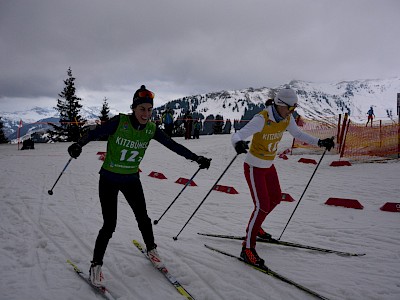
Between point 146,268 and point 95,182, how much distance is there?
6.39 m

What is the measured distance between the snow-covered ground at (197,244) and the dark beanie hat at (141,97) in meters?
2.10

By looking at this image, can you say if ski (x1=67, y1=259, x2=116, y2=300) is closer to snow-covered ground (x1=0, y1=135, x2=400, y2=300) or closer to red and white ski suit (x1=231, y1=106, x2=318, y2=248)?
snow-covered ground (x1=0, y1=135, x2=400, y2=300)

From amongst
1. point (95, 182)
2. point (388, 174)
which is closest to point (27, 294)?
point (95, 182)

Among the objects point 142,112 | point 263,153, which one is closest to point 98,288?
point 142,112

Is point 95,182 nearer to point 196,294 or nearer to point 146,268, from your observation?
point 146,268

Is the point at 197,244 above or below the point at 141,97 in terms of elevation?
below

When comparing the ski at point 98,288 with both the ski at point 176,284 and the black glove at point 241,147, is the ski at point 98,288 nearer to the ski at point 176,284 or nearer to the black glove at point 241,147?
the ski at point 176,284

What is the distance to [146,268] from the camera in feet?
12.4

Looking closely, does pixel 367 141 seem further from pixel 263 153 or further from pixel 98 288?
pixel 98 288

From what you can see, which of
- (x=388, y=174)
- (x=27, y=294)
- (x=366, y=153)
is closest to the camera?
(x=27, y=294)

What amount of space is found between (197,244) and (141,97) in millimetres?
2552

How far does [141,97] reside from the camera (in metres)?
3.39

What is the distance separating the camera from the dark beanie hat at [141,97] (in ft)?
11.1

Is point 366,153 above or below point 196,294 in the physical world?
above
